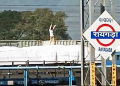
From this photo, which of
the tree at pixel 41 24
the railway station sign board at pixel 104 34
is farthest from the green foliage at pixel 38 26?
the railway station sign board at pixel 104 34

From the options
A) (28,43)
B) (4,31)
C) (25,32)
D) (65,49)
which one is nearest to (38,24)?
(25,32)

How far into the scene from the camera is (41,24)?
64.3 metres

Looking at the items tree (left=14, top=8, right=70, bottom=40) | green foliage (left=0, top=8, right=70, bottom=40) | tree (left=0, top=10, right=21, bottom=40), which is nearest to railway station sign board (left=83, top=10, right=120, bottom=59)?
green foliage (left=0, top=8, right=70, bottom=40)

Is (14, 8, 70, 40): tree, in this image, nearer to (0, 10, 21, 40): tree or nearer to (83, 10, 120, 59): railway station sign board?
(0, 10, 21, 40): tree

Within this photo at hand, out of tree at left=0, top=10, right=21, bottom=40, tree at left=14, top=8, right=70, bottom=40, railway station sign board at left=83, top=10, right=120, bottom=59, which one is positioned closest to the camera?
railway station sign board at left=83, top=10, right=120, bottom=59

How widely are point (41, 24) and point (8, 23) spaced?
63.0ft

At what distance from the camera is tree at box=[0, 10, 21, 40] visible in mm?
71250

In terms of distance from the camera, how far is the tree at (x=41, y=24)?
6219 cm

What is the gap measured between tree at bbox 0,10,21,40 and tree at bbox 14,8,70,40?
406 cm

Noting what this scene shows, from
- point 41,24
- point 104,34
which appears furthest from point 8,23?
point 104,34

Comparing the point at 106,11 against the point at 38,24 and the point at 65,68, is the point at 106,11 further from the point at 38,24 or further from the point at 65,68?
the point at 38,24

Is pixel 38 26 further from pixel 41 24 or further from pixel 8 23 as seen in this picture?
pixel 8 23

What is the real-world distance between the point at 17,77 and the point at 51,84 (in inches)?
50.8

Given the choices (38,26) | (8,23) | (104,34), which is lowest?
(104,34)
